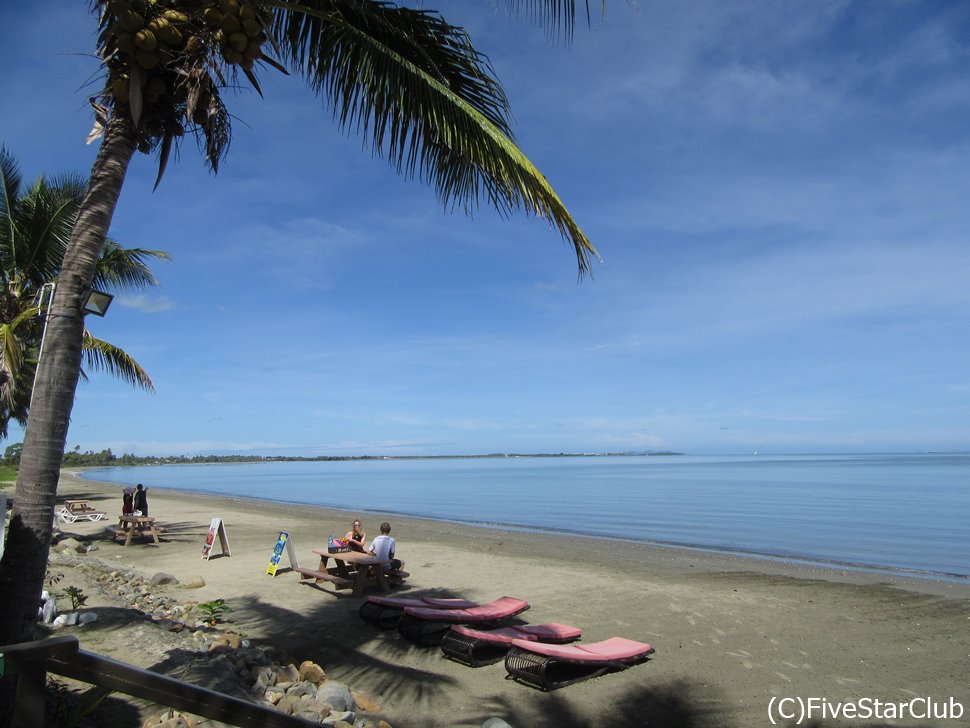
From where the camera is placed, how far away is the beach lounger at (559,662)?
19.4 feet

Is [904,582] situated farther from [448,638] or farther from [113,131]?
[113,131]

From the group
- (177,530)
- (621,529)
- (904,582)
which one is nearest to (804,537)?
(621,529)

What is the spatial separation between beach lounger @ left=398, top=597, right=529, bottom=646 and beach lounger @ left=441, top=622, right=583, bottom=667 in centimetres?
20

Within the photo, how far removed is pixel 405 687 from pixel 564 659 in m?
1.53

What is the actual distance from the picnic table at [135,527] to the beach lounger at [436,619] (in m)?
9.42

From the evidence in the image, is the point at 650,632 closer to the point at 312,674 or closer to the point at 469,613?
the point at 469,613

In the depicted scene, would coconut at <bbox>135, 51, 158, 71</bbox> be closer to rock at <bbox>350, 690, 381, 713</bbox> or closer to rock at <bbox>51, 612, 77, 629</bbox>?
rock at <bbox>350, 690, 381, 713</bbox>

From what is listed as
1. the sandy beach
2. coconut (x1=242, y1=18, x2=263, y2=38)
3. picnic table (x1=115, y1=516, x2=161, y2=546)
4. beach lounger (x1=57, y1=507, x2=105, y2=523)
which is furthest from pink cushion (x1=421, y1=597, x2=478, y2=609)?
beach lounger (x1=57, y1=507, x2=105, y2=523)

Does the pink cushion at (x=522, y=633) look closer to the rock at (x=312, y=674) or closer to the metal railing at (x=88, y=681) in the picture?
the rock at (x=312, y=674)

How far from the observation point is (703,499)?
121 feet

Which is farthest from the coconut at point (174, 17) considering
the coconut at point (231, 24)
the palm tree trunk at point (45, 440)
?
the palm tree trunk at point (45, 440)

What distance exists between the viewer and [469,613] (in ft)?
24.2

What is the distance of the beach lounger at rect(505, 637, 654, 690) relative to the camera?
5914 mm

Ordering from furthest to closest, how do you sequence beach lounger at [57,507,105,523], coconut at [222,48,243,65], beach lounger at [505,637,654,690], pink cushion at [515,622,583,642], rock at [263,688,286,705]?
beach lounger at [57,507,105,523] → pink cushion at [515,622,583,642] → beach lounger at [505,637,654,690] → rock at [263,688,286,705] → coconut at [222,48,243,65]
